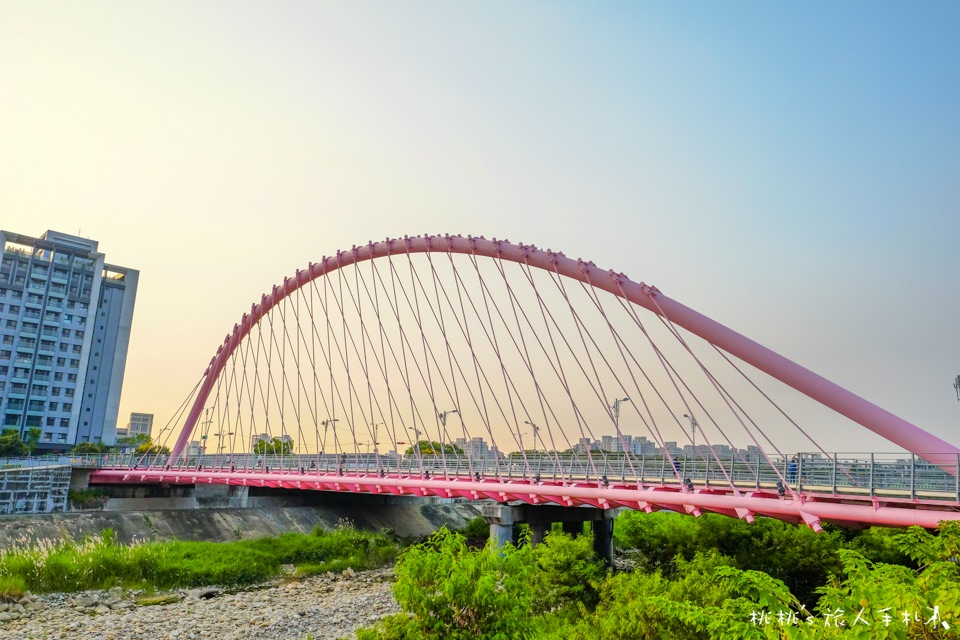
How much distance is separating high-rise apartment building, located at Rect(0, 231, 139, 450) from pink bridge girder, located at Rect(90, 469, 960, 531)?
2330 inches

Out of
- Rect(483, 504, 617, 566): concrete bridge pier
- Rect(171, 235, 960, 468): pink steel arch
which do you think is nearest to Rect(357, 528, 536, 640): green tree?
Rect(171, 235, 960, 468): pink steel arch

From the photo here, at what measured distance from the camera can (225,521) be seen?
37.6 meters

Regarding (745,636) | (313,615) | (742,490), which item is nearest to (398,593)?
(745,636)

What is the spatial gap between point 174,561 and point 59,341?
200ft

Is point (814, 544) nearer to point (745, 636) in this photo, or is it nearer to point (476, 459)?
point (476, 459)

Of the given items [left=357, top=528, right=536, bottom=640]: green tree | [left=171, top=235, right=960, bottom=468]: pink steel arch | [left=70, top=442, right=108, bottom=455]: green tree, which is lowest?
[left=70, top=442, right=108, bottom=455]: green tree

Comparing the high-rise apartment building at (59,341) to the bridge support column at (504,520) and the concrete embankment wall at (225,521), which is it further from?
the bridge support column at (504,520)

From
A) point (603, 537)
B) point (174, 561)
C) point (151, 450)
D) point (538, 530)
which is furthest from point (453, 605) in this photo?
point (151, 450)

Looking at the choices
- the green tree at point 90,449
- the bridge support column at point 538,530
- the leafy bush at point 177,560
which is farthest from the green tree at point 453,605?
the green tree at point 90,449

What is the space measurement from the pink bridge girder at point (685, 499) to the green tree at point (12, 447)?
45563 mm

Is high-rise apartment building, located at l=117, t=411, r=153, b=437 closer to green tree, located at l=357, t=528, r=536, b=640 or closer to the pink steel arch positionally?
the pink steel arch

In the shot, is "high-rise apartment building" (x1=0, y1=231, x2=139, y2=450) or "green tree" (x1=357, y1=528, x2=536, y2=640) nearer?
"green tree" (x1=357, y1=528, x2=536, y2=640)

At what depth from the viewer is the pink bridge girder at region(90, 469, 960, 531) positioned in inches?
568

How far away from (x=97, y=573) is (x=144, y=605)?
3.68 metres
